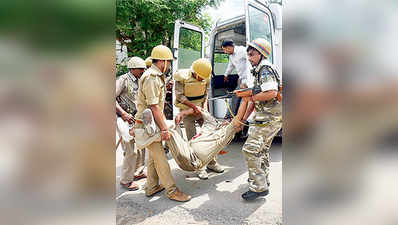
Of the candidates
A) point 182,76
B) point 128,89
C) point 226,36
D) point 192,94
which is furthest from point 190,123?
point 226,36

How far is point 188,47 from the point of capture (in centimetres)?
536

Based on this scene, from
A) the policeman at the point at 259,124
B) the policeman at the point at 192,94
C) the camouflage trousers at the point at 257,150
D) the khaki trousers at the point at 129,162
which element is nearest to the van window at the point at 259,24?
the policeman at the point at 192,94

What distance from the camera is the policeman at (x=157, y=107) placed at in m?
2.57

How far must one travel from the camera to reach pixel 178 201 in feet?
9.33

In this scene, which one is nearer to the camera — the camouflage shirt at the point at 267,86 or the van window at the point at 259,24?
the camouflage shirt at the point at 267,86

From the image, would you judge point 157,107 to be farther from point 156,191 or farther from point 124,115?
point 156,191

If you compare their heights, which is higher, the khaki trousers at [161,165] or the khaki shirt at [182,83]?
the khaki shirt at [182,83]

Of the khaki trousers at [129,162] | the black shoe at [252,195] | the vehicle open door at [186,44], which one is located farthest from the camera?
the vehicle open door at [186,44]

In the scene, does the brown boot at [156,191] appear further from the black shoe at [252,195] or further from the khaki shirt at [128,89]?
the khaki shirt at [128,89]

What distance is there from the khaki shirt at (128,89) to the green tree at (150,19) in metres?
6.83
